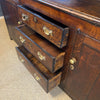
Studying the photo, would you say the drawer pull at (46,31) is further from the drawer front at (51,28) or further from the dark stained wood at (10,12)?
the dark stained wood at (10,12)

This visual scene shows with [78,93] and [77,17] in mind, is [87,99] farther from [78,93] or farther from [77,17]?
[77,17]

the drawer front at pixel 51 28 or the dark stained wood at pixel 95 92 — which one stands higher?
the drawer front at pixel 51 28

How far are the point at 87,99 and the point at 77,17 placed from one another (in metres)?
0.59

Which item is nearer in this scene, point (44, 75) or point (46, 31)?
point (46, 31)

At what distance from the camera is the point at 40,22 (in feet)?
2.13

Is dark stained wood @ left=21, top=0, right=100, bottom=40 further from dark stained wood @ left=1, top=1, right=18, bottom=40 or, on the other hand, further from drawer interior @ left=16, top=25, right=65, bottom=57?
dark stained wood @ left=1, top=1, right=18, bottom=40

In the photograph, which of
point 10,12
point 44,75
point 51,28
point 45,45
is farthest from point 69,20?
point 10,12

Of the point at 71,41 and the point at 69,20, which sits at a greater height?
the point at 69,20

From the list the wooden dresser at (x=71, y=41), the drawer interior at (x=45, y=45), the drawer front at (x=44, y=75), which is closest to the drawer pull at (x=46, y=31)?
the wooden dresser at (x=71, y=41)

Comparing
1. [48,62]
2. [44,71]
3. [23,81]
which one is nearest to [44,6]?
[48,62]

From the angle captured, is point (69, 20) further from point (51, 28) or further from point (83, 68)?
point (83, 68)

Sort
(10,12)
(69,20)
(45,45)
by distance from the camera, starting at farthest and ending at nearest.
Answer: (10,12) → (45,45) → (69,20)

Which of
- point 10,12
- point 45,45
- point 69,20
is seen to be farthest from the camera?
point 10,12

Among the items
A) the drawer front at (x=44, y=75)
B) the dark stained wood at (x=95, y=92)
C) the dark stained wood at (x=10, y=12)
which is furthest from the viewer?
the dark stained wood at (x=10, y=12)
